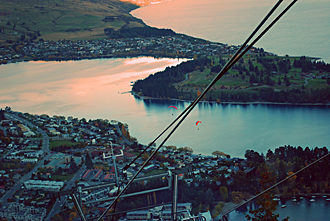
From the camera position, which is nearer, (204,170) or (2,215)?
(2,215)

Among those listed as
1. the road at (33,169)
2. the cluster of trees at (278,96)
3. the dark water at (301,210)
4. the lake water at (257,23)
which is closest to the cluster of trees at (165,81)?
the cluster of trees at (278,96)

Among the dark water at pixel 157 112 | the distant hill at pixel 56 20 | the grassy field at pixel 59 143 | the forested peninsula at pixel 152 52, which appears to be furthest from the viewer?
the distant hill at pixel 56 20

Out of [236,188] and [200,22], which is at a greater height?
[200,22]

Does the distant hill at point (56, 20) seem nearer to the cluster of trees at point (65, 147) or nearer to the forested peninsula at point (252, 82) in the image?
the forested peninsula at point (252, 82)

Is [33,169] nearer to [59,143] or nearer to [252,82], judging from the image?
[59,143]

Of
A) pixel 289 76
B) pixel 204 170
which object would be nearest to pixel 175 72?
pixel 289 76

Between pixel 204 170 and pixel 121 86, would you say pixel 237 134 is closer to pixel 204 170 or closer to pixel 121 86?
pixel 204 170

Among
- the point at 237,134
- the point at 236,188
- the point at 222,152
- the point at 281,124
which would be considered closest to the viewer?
the point at 236,188
